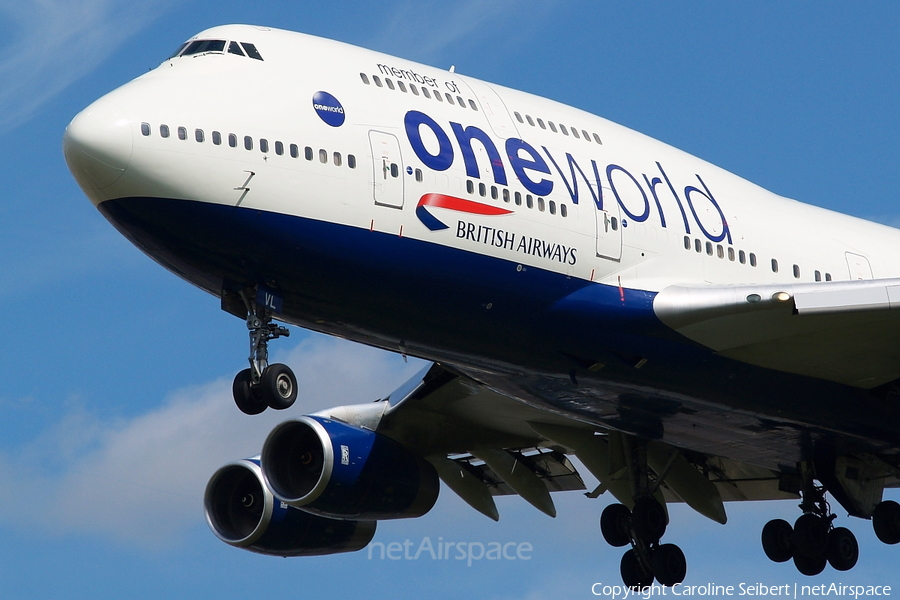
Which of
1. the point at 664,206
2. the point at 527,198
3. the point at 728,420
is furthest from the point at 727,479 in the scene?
the point at 527,198

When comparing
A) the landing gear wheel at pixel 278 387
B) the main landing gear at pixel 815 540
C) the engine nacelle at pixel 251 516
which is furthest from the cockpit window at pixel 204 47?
the main landing gear at pixel 815 540

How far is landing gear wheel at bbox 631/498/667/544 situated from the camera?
26000mm

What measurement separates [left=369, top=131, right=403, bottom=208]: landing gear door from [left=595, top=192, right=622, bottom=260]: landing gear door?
3.17m

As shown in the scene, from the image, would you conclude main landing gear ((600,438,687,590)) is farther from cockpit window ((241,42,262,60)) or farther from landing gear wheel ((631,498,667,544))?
cockpit window ((241,42,262,60))

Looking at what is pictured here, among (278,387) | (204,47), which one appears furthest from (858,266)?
(204,47)

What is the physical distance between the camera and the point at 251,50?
20.0m

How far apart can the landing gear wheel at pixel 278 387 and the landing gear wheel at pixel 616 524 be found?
30.8 ft

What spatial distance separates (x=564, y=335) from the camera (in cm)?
2111

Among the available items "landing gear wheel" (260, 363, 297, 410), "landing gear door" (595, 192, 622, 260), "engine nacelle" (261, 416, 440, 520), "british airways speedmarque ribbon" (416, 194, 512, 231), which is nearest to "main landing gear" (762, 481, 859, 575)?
"engine nacelle" (261, 416, 440, 520)

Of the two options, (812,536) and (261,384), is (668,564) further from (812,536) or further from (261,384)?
(261,384)

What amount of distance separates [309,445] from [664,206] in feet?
24.1

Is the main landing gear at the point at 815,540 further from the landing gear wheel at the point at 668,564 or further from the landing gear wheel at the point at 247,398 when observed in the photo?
the landing gear wheel at the point at 247,398

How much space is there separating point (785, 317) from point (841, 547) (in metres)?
6.79

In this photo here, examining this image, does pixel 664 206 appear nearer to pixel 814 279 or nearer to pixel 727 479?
pixel 814 279
